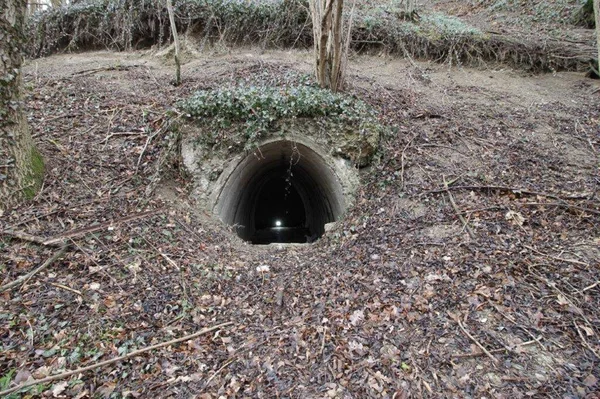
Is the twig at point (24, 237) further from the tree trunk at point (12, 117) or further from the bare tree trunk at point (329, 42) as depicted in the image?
the bare tree trunk at point (329, 42)

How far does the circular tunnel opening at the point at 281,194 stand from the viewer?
22.2 feet

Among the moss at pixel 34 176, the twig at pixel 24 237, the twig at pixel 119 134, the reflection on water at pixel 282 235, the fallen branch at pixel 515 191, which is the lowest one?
the reflection on water at pixel 282 235

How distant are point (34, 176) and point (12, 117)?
840 mm

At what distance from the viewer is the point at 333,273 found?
15.6 feet

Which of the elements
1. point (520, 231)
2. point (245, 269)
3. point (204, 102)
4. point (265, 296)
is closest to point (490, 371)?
point (520, 231)

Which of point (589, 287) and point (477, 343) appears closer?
point (477, 343)

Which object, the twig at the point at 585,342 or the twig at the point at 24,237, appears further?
the twig at the point at 24,237

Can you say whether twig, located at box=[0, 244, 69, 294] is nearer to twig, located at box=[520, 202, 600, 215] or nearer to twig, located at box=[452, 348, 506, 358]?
twig, located at box=[452, 348, 506, 358]

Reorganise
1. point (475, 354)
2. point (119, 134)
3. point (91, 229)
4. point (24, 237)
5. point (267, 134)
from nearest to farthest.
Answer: point (475, 354) < point (24, 237) < point (91, 229) < point (119, 134) < point (267, 134)

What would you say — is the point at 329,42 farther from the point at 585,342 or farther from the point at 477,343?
the point at 585,342

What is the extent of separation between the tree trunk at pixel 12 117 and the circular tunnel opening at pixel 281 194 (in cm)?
284

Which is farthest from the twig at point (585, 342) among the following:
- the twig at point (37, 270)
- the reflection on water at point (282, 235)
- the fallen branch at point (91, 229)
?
the reflection on water at point (282, 235)

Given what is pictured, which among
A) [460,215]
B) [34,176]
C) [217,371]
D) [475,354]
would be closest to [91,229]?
[34,176]

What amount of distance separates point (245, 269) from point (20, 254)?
272 centimetres
